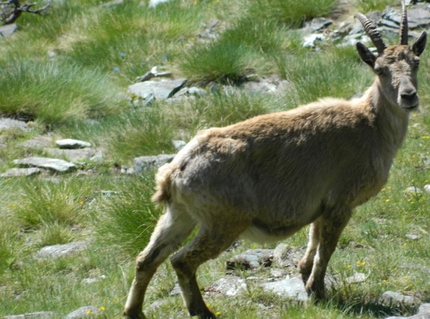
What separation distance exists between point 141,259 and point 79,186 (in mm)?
4204

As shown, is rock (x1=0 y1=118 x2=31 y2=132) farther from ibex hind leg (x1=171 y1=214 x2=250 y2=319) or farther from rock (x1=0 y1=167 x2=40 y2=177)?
ibex hind leg (x1=171 y1=214 x2=250 y2=319)

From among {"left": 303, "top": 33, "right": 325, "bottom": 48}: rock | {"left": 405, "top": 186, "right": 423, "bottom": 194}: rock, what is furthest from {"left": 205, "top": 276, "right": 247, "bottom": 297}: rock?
{"left": 303, "top": 33, "right": 325, "bottom": 48}: rock

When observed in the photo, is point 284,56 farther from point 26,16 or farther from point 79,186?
point 26,16

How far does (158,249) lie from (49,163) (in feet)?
17.9

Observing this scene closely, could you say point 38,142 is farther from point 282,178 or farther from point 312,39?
point 282,178

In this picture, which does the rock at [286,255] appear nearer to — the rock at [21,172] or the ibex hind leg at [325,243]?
the ibex hind leg at [325,243]

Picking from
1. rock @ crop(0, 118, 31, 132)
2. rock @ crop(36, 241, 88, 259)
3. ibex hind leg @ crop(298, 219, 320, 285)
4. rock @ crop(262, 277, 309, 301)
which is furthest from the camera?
rock @ crop(0, 118, 31, 132)

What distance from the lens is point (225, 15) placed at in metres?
17.8

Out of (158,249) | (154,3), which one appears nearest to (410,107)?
(158,249)

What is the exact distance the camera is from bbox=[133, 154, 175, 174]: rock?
35.5ft

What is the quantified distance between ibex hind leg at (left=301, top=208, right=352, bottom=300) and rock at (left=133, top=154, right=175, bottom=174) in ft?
12.8

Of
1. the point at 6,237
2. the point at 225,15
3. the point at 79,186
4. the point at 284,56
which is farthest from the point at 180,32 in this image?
the point at 6,237

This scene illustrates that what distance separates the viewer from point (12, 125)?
44.1ft

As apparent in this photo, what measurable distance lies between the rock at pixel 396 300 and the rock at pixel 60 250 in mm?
3747
